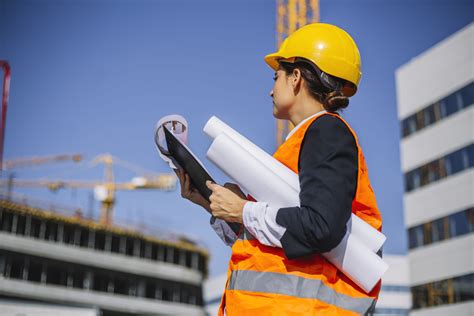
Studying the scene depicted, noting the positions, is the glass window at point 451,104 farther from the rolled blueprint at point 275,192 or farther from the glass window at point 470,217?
the rolled blueprint at point 275,192

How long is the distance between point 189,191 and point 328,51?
104 centimetres

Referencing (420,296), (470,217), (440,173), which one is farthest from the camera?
(420,296)

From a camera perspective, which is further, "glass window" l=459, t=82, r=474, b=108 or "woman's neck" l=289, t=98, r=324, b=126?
"glass window" l=459, t=82, r=474, b=108

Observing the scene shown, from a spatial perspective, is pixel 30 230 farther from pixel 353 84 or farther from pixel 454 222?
pixel 353 84

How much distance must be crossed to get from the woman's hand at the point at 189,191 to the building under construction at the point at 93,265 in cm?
5727

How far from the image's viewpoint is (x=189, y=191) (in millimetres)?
3561

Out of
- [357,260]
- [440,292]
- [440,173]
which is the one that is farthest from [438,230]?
[357,260]

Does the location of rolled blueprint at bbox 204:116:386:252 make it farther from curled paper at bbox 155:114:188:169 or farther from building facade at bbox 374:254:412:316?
building facade at bbox 374:254:412:316

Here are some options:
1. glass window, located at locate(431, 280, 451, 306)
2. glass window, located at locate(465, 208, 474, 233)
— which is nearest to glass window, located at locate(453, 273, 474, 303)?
glass window, located at locate(431, 280, 451, 306)

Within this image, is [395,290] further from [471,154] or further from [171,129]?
[171,129]

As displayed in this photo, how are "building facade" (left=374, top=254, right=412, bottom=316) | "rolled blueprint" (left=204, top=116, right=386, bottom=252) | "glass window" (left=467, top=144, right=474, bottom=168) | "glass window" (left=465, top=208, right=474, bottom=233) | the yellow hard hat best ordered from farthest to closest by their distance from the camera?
"building facade" (left=374, top=254, right=412, bottom=316), "glass window" (left=467, top=144, right=474, bottom=168), "glass window" (left=465, top=208, right=474, bottom=233), the yellow hard hat, "rolled blueprint" (left=204, top=116, right=386, bottom=252)

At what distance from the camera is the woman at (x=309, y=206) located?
273 centimetres

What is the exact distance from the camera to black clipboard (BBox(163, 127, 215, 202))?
3326 mm

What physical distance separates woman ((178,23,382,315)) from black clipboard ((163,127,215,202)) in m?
0.20
